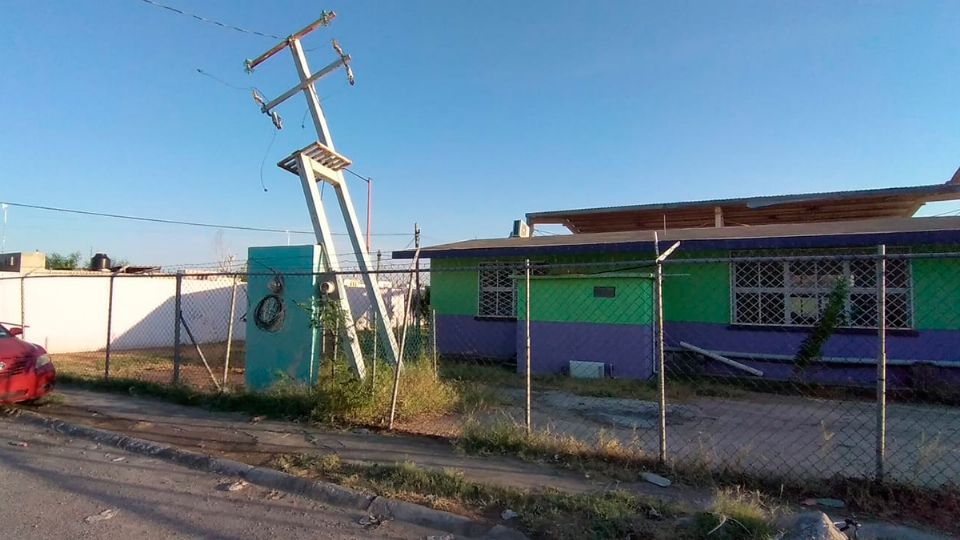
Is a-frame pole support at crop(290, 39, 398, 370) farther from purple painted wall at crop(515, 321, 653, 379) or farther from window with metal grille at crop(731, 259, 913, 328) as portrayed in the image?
window with metal grille at crop(731, 259, 913, 328)

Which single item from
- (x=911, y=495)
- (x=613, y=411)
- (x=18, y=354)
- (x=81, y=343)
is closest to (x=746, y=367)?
(x=613, y=411)

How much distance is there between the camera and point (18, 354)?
300 inches

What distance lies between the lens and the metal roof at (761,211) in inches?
638

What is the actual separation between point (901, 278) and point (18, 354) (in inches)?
550

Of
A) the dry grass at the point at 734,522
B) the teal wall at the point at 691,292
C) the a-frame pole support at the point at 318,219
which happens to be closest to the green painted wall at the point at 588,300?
the teal wall at the point at 691,292

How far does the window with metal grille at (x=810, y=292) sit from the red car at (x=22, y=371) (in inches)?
442

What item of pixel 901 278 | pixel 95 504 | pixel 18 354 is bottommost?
pixel 95 504

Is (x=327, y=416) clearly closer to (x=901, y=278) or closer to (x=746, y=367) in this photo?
(x=746, y=367)

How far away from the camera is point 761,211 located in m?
18.4

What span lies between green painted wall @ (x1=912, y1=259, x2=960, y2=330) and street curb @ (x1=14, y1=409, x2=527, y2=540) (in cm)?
936

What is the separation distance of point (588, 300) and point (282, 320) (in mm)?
5685

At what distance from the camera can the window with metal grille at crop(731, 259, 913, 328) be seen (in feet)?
32.5

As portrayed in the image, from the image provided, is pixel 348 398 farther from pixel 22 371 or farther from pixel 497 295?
pixel 497 295

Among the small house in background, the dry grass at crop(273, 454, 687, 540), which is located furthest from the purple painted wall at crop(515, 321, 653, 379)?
the dry grass at crop(273, 454, 687, 540)
